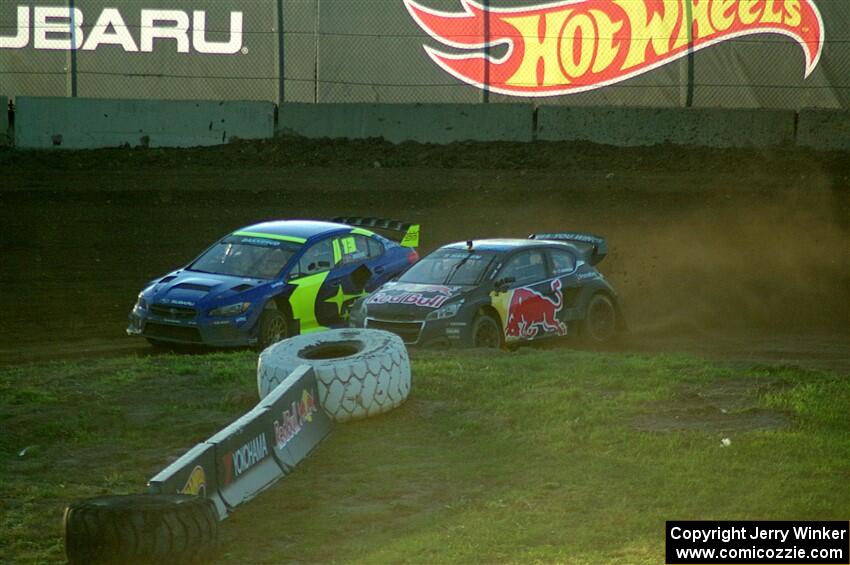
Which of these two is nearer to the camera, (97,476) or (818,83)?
(97,476)

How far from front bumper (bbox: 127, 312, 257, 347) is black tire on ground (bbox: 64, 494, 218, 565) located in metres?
7.54

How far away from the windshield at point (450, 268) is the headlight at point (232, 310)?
71.6 inches

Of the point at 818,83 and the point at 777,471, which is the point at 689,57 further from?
the point at 777,471

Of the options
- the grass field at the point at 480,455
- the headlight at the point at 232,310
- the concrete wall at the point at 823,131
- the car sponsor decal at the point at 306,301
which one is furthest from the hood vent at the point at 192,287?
the concrete wall at the point at 823,131

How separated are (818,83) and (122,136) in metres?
13.2

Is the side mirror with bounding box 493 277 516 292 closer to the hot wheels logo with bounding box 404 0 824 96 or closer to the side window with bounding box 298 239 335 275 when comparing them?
the side window with bounding box 298 239 335 275

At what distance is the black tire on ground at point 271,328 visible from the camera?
46.9 feet

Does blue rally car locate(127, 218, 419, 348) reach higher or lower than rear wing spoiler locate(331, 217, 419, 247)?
lower

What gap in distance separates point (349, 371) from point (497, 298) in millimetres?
5104

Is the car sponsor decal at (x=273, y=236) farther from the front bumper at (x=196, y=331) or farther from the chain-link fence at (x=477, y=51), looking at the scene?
the chain-link fence at (x=477, y=51)

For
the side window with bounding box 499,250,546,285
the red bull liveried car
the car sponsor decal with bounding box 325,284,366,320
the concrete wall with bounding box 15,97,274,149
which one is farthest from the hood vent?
the concrete wall with bounding box 15,97,274,149

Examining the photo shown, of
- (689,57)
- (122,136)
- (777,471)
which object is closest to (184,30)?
(122,136)

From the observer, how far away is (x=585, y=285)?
15.2 meters

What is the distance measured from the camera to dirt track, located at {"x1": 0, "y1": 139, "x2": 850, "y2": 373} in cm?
1617
